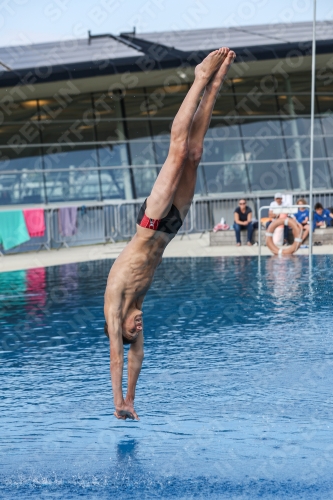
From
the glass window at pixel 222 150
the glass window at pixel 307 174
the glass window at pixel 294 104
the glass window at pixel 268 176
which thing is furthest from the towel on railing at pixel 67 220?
the glass window at pixel 294 104

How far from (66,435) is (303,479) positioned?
5.36 ft

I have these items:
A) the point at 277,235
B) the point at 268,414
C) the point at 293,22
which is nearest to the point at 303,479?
the point at 268,414

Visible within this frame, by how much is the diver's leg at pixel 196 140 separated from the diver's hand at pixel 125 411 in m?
1.29

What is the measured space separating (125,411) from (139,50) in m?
21.6

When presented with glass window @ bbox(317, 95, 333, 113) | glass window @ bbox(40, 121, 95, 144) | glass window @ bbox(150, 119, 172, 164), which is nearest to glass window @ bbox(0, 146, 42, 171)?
glass window @ bbox(40, 121, 95, 144)

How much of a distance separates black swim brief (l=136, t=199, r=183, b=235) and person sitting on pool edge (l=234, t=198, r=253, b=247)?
619 inches

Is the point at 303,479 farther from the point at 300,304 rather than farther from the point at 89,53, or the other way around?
the point at 89,53

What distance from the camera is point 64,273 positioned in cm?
1600

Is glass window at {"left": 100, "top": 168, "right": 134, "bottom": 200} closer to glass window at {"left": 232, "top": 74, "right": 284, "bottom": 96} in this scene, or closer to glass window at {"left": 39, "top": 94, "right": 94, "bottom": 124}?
glass window at {"left": 39, "top": 94, "right": 94, "bottom": 124}

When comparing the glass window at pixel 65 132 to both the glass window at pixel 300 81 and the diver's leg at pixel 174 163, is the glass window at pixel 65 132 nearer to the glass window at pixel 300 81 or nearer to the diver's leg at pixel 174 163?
the glass window at pixel 300 81

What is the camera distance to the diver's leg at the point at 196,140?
17.4 ft

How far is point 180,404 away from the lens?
566 centimetres

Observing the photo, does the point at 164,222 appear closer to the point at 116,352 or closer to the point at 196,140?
the point at 196,140

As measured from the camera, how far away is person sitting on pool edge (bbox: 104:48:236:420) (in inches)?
199
